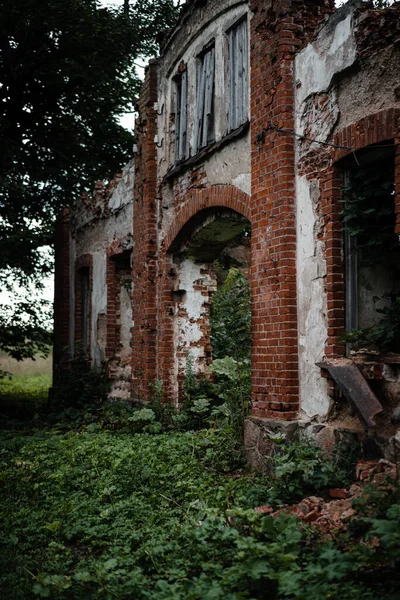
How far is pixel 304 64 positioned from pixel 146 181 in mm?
4259

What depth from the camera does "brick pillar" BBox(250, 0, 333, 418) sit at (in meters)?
6.24

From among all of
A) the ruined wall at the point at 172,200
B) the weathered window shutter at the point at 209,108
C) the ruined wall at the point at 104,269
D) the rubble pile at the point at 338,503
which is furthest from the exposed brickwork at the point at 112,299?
the rubble pile at the point at 338,503

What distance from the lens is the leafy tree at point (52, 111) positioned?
45.5 feet

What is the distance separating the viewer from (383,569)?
358 cm

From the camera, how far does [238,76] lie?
7664 mm

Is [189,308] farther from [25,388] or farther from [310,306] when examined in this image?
A: [25,388]

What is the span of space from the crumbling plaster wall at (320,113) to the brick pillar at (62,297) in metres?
9.09

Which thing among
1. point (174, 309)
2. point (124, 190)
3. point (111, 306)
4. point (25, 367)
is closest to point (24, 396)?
point (111, 306)

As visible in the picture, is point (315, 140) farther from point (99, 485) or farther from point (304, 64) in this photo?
point (99, 485)

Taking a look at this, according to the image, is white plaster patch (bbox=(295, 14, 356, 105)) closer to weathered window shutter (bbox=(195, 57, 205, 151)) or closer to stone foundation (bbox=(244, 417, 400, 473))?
weathered window shutter (bbox=(195, 57, 205, 151))

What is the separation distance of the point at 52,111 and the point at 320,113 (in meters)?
11.5

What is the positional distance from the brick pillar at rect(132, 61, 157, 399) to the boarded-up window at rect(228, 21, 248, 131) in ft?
8.27

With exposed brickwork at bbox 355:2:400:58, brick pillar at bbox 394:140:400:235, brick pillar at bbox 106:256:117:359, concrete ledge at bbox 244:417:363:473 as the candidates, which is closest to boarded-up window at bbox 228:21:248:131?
exposed brickwork at bbox 355:2:400:58

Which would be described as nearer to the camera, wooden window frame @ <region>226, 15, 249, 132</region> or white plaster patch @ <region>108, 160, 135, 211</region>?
wooden window frame @ <region>226, 15, 249, 132</region>
